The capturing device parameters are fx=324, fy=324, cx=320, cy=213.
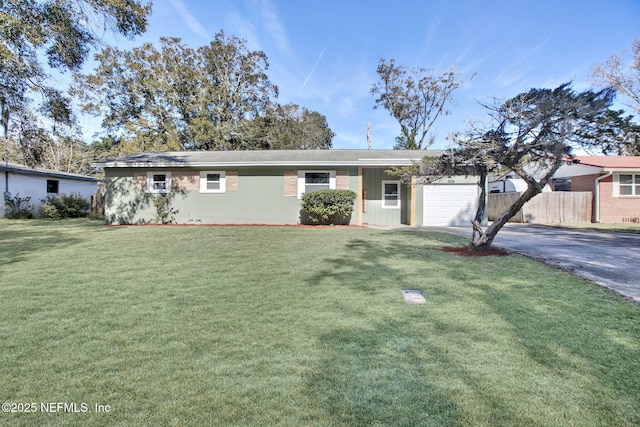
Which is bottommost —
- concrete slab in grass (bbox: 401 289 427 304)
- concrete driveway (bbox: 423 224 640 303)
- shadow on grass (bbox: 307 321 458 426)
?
shadow on grass (bbox: 307 321 458 426)

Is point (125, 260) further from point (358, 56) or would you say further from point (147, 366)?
point (358, 56)

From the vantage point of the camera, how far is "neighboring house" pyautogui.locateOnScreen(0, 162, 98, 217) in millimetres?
17812

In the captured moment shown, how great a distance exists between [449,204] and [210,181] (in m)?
10.5

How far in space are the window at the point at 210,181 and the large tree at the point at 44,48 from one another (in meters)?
5.21

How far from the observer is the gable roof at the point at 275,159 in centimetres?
1328

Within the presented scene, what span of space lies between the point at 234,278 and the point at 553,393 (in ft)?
14.1

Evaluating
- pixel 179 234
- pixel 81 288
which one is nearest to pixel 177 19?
pixel 179 234

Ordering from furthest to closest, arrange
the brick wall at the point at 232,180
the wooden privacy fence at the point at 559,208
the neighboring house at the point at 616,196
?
the wooden privacy fence at the point at 559,208
the neighboring house at the point at 616,196
the brick wall at the point at 232,180

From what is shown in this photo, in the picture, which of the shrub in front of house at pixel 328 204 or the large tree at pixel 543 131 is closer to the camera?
the large tree at pixel 543 131

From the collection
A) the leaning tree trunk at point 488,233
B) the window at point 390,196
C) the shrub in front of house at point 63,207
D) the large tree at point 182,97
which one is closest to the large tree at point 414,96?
the large tree at point 182,97

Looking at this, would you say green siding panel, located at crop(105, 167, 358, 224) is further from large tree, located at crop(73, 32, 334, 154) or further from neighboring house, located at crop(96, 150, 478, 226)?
large tree, located at crop(73, 32, 334, 154)

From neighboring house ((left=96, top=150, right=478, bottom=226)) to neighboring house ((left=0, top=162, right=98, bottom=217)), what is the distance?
834 centimetres

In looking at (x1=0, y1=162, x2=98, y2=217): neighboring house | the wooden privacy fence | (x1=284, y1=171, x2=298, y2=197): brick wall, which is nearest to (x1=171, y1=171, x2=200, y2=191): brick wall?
(x1=284, y1=171, x2=298, y2=197): brick wall

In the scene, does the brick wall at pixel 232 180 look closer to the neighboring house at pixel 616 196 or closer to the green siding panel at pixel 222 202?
the green siding panel at pixel 222 202
